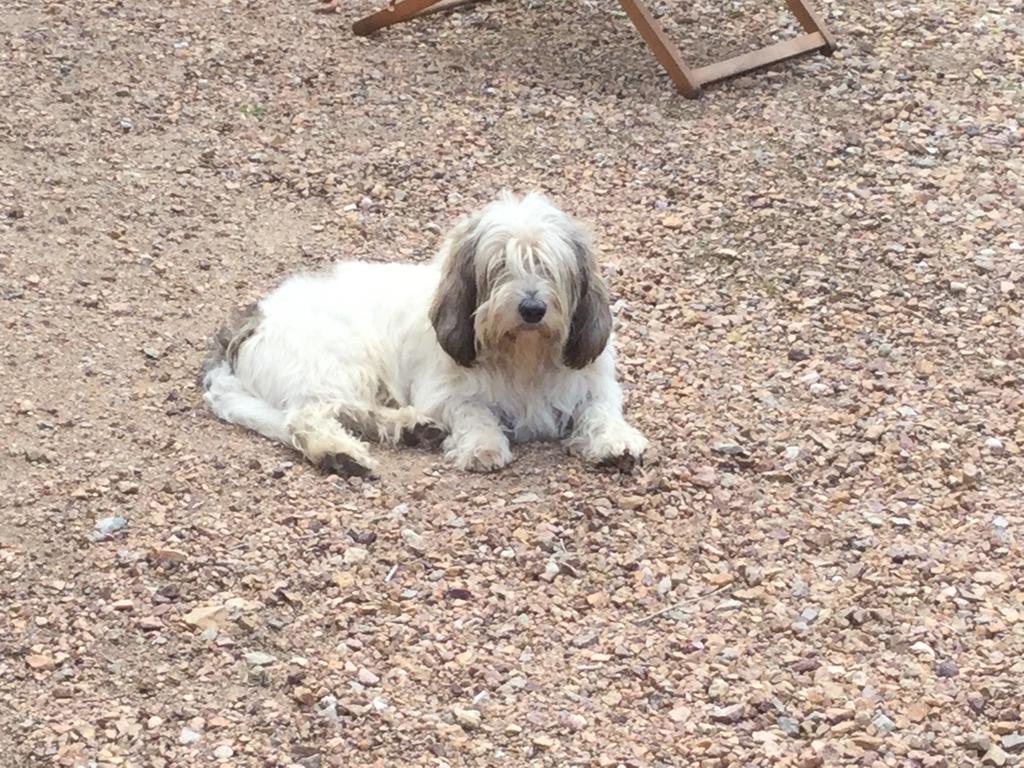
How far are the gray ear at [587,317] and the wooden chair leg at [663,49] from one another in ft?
11.3

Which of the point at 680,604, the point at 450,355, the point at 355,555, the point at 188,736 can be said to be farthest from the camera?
the point at 450,355

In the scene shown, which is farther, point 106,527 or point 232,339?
point 232,339

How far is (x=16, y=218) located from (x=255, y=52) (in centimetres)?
259

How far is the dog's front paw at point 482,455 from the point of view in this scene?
617 cm

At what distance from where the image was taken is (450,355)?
250 inches

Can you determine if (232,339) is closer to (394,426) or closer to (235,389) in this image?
(235,389)

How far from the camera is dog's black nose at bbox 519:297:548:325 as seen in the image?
5.99m

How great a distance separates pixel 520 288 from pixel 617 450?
751 mm

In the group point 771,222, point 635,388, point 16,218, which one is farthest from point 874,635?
point 16,218

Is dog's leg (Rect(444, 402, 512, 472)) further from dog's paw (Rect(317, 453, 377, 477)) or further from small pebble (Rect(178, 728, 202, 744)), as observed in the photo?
small pebble (Rect(178, 728, 202, 744))

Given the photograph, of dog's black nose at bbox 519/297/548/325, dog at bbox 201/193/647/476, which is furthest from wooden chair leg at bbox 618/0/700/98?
dog's black nose at bbox 519/297/548/325

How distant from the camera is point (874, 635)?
5.20 m

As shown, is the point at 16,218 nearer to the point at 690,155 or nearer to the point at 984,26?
the point at 690,155

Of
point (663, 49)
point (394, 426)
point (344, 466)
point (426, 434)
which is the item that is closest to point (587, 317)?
point (426, 434)
